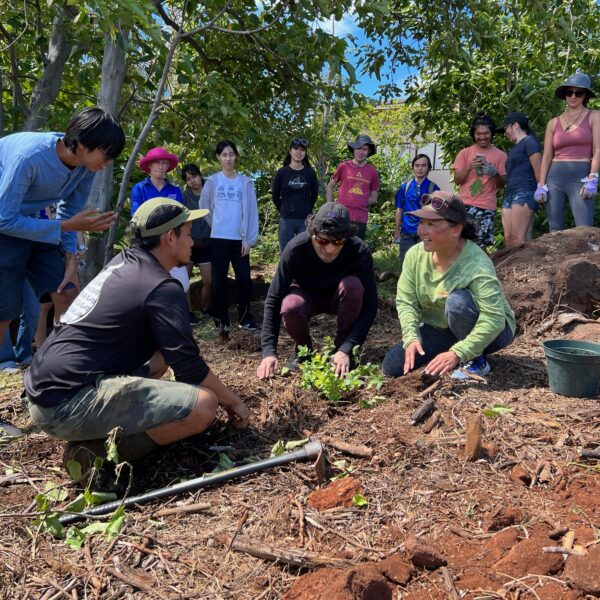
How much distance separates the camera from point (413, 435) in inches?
120

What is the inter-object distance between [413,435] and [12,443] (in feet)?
7.02

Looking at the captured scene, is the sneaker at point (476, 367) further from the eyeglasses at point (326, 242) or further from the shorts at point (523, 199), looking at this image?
the shorts at point (523, 199)

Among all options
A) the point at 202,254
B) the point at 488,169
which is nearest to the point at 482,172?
the point at 488,169

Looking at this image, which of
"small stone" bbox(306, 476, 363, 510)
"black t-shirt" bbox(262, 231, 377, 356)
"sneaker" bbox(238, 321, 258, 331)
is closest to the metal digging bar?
"small stone" bbox(306, 476, 363, 510)

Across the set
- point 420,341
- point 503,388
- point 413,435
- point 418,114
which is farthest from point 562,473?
point 418,114

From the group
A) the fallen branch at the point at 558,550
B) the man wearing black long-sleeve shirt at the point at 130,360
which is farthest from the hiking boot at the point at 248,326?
the fallen branch at the point at 558,550

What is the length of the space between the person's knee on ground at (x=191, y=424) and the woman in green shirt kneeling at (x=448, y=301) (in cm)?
128

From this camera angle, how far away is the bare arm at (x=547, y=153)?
5.68 metres

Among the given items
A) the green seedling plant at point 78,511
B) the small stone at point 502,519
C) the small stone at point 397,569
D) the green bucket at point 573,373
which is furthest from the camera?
the green bucket at point 573,373

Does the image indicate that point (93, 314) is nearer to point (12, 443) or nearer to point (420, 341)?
point (12, 443)

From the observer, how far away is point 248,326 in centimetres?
569

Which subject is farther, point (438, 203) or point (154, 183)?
point (154, 183)

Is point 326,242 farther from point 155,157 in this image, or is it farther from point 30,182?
point 155,157

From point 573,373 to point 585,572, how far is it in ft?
5.46
